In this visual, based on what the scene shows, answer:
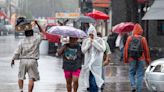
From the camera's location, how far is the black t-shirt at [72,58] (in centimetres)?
1288

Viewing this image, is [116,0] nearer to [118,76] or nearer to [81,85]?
[118,76]

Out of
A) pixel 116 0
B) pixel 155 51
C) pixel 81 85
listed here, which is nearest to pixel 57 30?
pixel 81 85

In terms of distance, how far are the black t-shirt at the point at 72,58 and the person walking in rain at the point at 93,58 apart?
0.16 metres

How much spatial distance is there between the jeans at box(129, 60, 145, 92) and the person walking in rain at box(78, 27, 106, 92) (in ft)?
4.85

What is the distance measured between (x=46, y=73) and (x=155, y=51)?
35.3 feet

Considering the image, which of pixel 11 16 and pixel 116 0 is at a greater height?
pixel 116 0

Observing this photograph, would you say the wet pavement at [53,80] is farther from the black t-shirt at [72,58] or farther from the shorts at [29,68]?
the black t-shirt at [72,58]

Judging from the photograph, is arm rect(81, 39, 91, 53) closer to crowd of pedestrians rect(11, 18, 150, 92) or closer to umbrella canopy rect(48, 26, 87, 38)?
crowd of pedestrians rect(11, 18, 150, 92)

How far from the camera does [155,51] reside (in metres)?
29.9

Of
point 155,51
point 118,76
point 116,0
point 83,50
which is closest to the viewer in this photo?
point 83,50

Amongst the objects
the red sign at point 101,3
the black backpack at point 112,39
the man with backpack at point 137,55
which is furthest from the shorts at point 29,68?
the red sign at point 101,3

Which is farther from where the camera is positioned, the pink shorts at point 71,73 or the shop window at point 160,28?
the shop window at point 160,28

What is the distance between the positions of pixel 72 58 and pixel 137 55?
2.08 m

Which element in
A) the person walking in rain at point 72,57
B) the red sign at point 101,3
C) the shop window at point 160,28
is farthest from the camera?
the red sign at point 101,3
